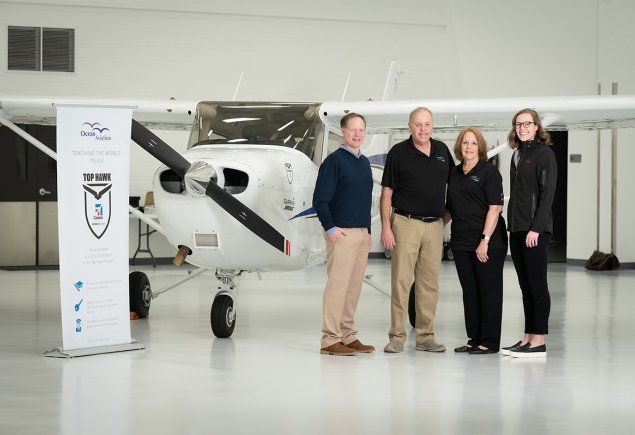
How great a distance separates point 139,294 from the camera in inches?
358

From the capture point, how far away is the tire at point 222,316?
7688 millimetres

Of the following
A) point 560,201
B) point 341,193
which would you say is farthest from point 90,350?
point 560,201

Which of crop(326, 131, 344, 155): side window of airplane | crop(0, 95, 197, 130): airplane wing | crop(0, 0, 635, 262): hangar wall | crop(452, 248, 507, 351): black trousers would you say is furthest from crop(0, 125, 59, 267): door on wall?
crop(452, 248, 507, 351): black trousers

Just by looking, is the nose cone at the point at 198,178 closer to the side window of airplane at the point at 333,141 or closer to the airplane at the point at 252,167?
the airplane at the point at 252,167

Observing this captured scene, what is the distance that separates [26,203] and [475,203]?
35.8 ft

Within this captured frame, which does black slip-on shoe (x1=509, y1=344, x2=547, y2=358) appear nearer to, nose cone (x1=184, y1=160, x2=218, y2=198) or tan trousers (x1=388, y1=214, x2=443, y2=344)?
tan trousers (x1=388, y1=214, x2=443, y2=344)

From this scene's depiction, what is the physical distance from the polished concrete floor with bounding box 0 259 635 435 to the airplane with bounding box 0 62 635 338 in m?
0.64

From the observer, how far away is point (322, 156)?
8352 mm

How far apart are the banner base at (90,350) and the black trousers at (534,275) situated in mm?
2650

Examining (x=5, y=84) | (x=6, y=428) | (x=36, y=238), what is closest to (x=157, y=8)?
(x=5, y=84)

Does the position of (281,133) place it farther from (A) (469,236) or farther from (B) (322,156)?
(A) (469,236)

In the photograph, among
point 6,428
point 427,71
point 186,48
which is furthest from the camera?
point 427,71

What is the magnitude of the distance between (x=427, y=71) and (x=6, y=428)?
48.8 feet

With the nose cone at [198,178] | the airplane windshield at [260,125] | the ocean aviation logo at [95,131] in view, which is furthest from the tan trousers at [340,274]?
the ocean aviation logo at [95,131]
